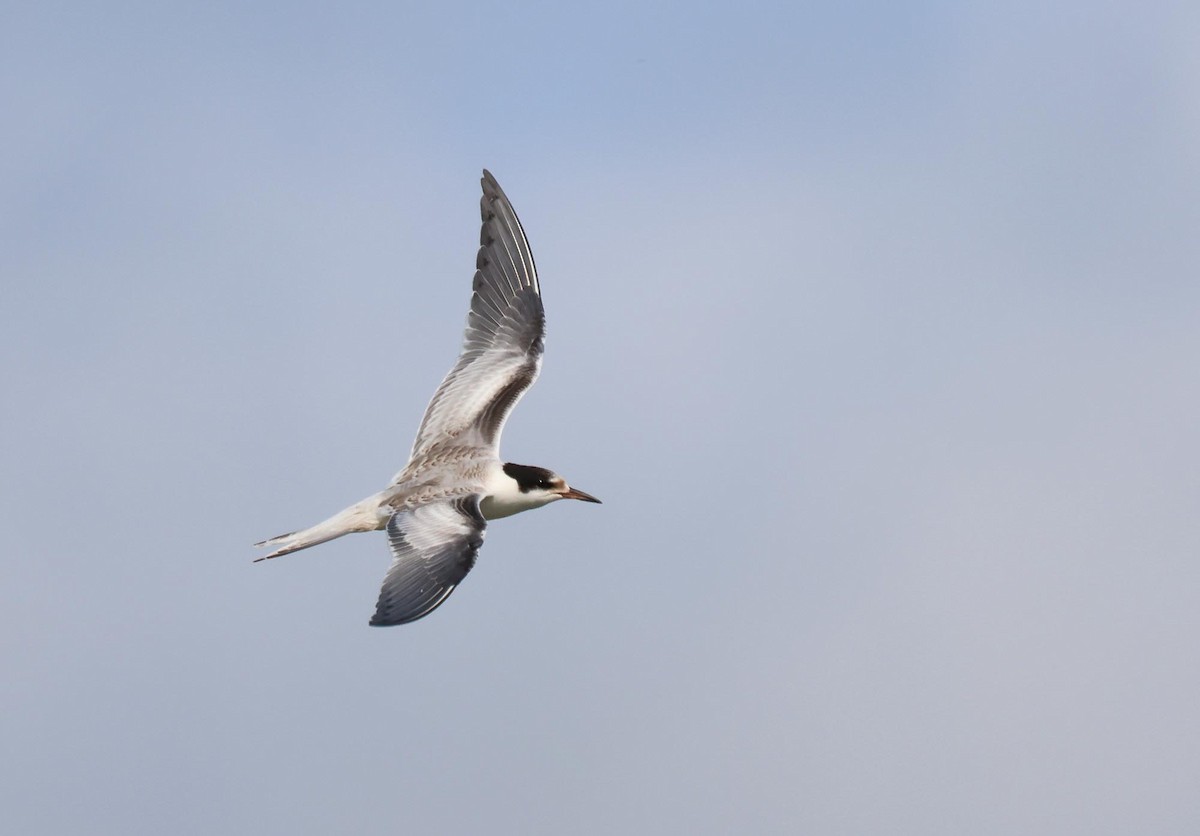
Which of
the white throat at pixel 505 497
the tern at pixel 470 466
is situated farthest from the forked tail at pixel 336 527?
the white throat at pixel 505 497

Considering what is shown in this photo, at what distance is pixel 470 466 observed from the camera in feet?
62.0

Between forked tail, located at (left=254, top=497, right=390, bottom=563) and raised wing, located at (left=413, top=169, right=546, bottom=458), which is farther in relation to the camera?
raised wing, located at (left=413, top=169, right=546, bottom=458)

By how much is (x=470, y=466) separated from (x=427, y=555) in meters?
2.89

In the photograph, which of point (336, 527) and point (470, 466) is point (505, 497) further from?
point (336, 527)

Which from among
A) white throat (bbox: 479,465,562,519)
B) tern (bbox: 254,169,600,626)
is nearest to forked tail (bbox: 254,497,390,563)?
tern (bbox: 254,169,600,626)

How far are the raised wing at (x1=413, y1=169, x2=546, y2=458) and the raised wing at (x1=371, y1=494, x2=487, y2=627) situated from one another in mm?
2233

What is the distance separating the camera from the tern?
52.4 feet

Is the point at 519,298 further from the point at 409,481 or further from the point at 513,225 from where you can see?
the point at 409,481

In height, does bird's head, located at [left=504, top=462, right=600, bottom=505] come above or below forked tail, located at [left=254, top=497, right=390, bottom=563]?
above

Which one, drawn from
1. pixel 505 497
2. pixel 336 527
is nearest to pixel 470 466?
pixel 505 497

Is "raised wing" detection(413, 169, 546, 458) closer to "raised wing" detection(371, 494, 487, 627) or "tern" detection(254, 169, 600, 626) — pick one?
"tern" detection(254, 169, 600, 626)

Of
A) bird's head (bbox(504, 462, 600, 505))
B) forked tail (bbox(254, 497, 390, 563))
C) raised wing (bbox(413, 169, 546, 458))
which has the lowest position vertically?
forked tail (bbox(254, 497, 390, 563))

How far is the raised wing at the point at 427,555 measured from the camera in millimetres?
15328

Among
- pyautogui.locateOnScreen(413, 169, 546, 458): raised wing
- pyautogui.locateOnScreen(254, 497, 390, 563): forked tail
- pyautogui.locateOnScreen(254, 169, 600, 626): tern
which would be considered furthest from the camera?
pyautogui.locateOnScreen(413, 169, 546, 458): raised wing
